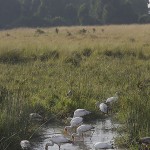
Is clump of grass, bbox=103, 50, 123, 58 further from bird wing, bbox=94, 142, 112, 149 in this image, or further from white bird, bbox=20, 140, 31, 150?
white bird, bbox=20, 140, 31, 150

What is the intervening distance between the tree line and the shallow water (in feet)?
152

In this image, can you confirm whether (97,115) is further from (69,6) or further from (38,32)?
(69,6)

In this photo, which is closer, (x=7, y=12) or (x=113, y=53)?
(x=113, y=53)

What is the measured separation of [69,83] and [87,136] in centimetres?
386

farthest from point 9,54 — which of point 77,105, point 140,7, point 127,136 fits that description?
point 140,7

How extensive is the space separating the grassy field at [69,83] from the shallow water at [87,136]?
0.24 m

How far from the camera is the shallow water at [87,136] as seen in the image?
7.16 meters

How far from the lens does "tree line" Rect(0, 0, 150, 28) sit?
5709 centimetres

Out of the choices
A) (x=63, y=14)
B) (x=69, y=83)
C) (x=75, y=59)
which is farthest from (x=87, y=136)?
(x=63, y=14)

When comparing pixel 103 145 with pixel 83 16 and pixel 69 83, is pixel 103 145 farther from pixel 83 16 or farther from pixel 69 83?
pixel 83 16

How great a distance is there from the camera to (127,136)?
6691mm

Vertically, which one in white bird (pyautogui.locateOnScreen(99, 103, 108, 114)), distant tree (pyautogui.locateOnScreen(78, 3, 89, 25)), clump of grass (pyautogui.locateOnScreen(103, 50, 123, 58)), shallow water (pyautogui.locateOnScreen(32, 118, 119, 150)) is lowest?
shallow water (pyautogui.locateOnScreen(32, 118, 119, 150))

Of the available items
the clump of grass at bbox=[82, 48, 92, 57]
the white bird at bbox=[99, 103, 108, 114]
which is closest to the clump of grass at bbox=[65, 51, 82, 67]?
the clump of grass at bbox=[82, 48, 92, 57]

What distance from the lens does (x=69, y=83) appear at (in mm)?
11531
